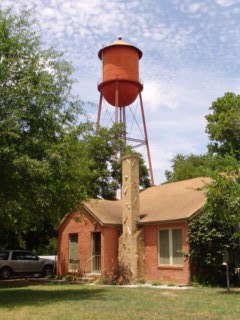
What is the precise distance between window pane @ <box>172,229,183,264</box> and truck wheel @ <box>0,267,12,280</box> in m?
11.9

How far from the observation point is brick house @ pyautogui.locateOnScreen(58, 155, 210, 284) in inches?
819

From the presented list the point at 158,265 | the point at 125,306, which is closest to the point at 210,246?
the point at 158,265

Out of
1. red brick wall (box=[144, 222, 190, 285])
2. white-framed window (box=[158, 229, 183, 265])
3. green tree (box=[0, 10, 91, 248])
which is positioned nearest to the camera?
green tree (box=[0, 10, 91, 248])

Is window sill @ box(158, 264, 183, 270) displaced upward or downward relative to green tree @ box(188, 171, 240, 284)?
downward

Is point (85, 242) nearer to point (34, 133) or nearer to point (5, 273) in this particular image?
point (5, 273)

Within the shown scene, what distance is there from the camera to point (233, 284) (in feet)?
62.4

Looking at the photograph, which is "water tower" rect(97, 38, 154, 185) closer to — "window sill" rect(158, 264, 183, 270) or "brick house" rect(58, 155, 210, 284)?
"brick house" rect(58, 155, 210, 284)

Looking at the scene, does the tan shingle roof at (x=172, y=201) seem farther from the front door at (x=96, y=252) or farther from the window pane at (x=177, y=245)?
the front door at (x=96, y=252)

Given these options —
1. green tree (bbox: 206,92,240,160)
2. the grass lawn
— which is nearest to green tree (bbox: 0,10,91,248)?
the grass lawn

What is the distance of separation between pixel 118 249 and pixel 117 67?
47.3 feet

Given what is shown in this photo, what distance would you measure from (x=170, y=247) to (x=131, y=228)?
246cm

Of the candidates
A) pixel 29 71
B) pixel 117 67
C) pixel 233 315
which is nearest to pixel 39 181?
pixel 29 71

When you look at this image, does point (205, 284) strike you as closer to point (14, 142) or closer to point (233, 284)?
point (233, 284)

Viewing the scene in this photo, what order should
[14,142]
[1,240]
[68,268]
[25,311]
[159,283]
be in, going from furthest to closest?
[1,240] → [68,268] → [159,283] → [14,142] → [25,311]
